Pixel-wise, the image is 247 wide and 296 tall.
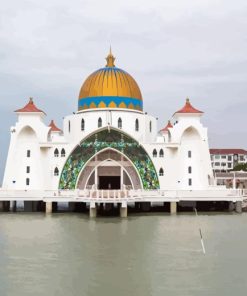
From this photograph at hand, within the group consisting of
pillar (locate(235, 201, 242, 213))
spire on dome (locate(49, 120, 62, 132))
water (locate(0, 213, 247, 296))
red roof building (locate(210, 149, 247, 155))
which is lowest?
water (locate(0, 213, 247, 296))

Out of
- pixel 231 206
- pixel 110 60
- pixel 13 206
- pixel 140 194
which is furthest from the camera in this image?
pixel 110 60

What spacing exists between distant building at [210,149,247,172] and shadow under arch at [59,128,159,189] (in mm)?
46827

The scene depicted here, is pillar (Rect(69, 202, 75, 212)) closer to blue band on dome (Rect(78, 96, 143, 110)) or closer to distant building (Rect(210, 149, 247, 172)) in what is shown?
blue band on dome (Rect(78, 96, 143, 110))

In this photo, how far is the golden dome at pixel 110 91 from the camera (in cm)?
3831

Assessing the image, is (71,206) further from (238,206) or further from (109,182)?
(238,206)

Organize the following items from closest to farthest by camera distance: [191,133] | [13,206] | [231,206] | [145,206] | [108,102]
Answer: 1. [231,206]
2. [145,206]
3. [13,206]
4. [191,133]
5. [108,102]

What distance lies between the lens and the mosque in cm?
3634

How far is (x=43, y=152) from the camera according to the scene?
121 ft

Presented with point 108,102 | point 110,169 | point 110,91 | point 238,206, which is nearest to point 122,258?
point 238,206

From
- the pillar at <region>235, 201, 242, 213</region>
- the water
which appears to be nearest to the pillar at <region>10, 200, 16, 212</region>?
the water

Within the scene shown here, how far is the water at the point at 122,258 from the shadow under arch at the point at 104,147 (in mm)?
8302

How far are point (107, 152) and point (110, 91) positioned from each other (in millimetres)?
4904

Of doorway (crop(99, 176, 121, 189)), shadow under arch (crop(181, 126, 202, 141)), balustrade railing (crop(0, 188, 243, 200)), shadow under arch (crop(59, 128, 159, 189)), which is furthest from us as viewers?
doorway (crop(99, 176, 121, 189))

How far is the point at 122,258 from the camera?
1769 cm
